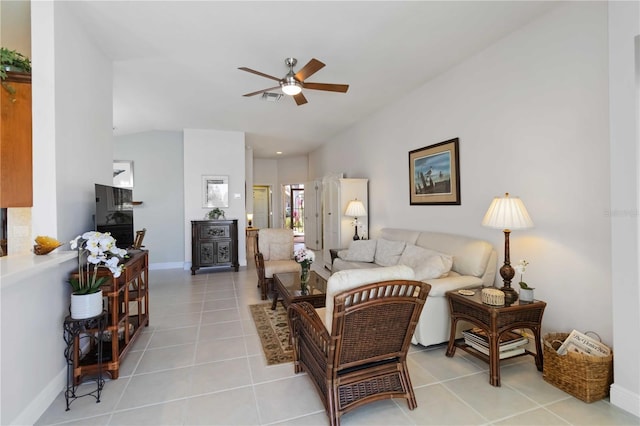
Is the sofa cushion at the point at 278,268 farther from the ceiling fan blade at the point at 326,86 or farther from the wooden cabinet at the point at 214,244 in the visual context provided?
the ceiling fan blade at the point at 326,86

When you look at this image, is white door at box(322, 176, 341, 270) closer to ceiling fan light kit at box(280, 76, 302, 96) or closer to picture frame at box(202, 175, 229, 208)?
picture frame at box(202, 175, 229, 208)

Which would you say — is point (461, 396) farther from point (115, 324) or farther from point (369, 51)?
point (369, 51)

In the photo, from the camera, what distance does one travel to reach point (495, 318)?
2150 mm

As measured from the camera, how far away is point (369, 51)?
10.1 feet

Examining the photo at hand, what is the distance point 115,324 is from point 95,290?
11.8 inches

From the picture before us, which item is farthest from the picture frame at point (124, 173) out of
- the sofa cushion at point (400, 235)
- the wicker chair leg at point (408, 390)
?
the wicker chair leg at point (408, 390)

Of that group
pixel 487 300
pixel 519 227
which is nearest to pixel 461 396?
pixel 487 300

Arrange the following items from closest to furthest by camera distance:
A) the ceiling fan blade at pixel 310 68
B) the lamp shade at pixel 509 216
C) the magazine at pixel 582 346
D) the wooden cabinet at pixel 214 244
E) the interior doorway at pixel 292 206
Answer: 1. the magazine at pixel 582 346
2. the lamp shade at pixel 509 216
3. the ceiling fan blade at pixel 310 68
4. the wooden cabinet at pixel 214 244
5. the interior doorway at pixel 292 206

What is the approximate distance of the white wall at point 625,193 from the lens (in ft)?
5.90

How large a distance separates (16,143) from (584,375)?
4.10 metres

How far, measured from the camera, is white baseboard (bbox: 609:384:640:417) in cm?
179

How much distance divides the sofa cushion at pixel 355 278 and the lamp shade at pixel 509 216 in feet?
3.69

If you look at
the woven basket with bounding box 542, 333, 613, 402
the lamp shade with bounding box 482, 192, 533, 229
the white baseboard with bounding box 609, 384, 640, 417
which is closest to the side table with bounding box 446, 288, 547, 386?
the woven basket with bounding box 542, 333, 613, 402

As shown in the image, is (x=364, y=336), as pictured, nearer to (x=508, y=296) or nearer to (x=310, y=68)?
(x=508, y=296)
